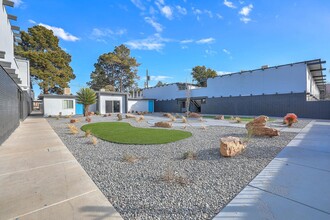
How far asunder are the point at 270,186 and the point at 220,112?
73.2 ft

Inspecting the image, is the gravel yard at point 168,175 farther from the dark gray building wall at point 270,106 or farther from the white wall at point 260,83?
the white wall at point 260,83

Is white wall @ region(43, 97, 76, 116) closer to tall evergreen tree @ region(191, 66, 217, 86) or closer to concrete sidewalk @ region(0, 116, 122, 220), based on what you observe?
concrete sidewalk @ region(0, 116, 122, 220)

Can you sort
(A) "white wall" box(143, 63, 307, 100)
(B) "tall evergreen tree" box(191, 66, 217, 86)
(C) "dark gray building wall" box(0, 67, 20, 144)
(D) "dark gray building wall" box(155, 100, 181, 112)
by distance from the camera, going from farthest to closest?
(B) "tall evergreen tree" box(191, 66, 217, 86), (D) "dark gray building wall" box(155, 100, 181, 112), (A) "white wall" box(143, 63, 307, 100), (C) "dark gray building wall" box(0, 67, 20, 144)

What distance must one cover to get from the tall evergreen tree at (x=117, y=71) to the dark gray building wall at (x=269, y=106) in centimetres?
2013

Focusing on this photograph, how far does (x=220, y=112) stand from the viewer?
2455cm

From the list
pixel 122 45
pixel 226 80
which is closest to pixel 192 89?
pixel 226 80

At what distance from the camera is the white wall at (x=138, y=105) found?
2966 centimetres

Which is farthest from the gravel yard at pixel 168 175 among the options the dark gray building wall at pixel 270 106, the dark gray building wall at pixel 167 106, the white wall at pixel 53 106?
the dark gray building wall at pixel 167 106

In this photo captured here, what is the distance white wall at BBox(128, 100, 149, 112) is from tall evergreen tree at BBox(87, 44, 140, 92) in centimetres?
967

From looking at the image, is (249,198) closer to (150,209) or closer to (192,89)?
(150,209)

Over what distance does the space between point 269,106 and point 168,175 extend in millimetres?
20332

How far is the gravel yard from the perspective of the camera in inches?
101

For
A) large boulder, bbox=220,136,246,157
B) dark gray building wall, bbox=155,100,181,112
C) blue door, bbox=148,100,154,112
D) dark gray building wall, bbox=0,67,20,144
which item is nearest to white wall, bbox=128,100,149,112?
blue door, bbox=148,100,154,112

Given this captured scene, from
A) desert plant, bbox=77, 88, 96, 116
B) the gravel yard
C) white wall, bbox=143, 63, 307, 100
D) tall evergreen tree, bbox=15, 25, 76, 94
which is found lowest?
the gravel yard
